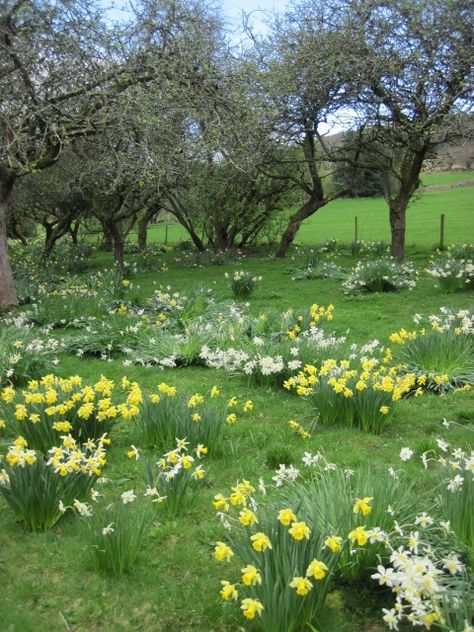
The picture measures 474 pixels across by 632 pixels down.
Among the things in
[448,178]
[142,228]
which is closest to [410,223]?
[142,228]

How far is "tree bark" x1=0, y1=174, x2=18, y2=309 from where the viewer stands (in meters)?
11.5

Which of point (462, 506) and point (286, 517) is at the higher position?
point (286, 517)

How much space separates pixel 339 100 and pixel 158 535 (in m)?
13.1

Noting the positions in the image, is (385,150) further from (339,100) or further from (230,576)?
(230,576)

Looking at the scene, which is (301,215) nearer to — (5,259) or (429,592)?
(5,259)

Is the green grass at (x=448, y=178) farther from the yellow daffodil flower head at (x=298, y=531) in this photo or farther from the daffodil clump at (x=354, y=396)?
the yellow daffodil flower head at (x=298, y=531)

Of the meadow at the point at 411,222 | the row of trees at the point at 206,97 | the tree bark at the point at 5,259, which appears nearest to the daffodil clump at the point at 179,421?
the row of trees at the point at 206,97

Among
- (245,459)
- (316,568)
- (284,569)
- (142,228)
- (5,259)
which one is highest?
(142,228)

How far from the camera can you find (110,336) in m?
8.57

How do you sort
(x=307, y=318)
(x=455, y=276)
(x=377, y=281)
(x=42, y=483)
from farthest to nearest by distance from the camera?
(x=377, y=281) < (x=455, y=276) < (x=307, y=318) < (x=42, y=483)

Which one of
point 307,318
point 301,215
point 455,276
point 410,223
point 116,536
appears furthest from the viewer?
point 410,223

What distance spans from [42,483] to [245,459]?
1.69 metres

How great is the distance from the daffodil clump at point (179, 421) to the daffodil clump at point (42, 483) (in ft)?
3.33

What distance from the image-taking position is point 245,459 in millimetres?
4680
